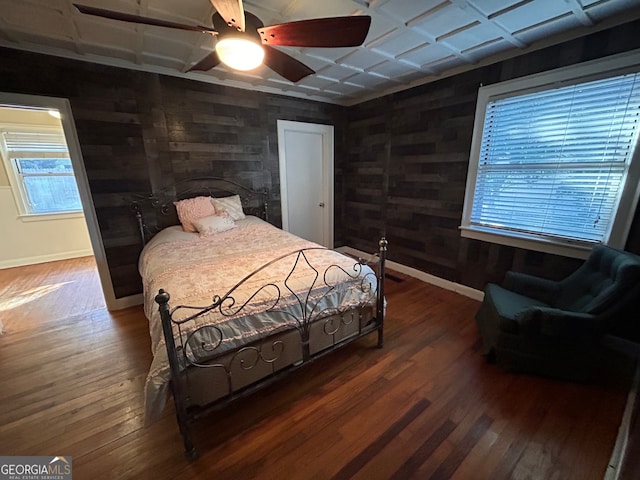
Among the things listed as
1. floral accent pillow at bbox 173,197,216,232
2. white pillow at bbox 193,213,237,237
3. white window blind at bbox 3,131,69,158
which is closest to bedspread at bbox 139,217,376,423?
white pillow at bbox 193,213,237,237

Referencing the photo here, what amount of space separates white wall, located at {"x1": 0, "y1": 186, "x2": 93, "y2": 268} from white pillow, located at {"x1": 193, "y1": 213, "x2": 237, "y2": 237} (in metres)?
2.79

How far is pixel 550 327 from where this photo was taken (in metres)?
1.67

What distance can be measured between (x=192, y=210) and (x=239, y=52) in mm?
1883

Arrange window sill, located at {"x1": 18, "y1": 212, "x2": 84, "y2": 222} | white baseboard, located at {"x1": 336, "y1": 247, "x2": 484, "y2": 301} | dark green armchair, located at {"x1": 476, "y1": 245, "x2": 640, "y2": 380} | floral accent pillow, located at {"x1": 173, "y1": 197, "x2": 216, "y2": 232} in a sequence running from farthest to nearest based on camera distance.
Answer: window sill, located at {"x1": 18, "y1": 212, "x2": 84, "y2": 222}, white baseboard, located at {"x1": 336, "y1": 247, "x2": 484, "y2": 301}, floral accent pillow, located at {"x1": 173, "y1": 197, "x2": 216, "y2": 232}, dark green armchair, located at {"x1": 476, "y1": 245, "x2": 640, "y2": 380}

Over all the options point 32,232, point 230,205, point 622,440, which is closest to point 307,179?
point 230,205

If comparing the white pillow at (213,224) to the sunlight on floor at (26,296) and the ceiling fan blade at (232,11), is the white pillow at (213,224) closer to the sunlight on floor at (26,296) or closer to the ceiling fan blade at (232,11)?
the ceiling fan blade at (232,11)

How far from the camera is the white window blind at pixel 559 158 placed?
1.95 meters

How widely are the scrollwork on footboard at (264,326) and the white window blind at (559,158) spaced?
5.71 ft

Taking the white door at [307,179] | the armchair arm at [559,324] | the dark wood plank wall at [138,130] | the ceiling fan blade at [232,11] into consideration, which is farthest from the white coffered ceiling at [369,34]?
the armchair arm at [559,324]

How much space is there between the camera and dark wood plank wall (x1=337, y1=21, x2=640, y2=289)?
2238 millimetres

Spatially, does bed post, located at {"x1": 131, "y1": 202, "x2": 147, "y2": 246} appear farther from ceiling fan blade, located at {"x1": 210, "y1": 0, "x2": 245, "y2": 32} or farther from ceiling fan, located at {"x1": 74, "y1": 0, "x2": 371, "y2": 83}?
ceiling fan blade, located at {"x1": 210, "y1": 0, "x2": 245, "y2": 32}

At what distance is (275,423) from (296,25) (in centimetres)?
226

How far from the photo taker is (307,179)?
13.6ft

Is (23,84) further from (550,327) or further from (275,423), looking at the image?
(550,327)
